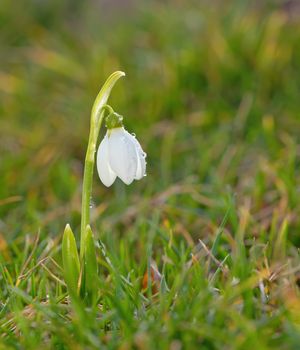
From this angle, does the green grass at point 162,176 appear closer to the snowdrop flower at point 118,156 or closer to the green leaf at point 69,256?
the green leaf at point 69,256

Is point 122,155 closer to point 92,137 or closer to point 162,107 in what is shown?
point 92,137

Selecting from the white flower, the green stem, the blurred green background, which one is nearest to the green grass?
the blurred green background

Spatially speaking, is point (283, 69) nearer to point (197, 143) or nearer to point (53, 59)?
point (197, 143)

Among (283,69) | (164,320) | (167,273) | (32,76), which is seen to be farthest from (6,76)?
(164,320)

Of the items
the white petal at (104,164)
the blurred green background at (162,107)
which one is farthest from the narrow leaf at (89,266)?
the blurred green background at (162,107)

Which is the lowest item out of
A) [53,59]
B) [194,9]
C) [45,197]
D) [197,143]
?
[45,197]

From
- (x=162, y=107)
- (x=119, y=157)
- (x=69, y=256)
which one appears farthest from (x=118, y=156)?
(x=162, y=107)
